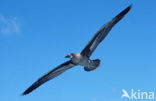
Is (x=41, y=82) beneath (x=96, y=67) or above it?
above

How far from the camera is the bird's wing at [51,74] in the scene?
21.6 m

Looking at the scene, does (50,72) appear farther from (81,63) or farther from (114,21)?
(114,21)

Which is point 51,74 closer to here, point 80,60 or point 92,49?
point 80,60

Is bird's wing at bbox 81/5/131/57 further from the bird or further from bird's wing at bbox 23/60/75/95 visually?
bird's wing at bbox 23/60/75/95

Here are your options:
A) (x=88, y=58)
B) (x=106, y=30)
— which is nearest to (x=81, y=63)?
(x=88, y=58)

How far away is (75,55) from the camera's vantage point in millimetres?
20594

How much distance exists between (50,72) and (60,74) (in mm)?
520

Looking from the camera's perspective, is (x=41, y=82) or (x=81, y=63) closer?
(x=81, y=63)

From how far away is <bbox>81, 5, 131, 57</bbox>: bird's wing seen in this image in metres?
20.6

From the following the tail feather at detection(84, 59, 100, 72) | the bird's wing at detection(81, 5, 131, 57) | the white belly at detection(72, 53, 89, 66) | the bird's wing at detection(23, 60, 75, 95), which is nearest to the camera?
the white belly at detection(72, 53, 89, 66)

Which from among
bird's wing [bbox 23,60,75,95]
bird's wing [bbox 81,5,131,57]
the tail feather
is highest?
bird's wing [bbox 23,60,75,95]

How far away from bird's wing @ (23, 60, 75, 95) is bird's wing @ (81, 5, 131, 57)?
3.49 ft

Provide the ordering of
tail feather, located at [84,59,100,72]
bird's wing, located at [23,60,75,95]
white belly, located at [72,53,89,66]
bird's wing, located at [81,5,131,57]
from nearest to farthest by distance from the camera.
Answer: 1. white belly, located at [72,53,89,66]
2. bird's wing, located at [81,5,131,57]
3. tail feather, located at [84,59,100,72]
4. bird's wing, located at [23,60,75,95]

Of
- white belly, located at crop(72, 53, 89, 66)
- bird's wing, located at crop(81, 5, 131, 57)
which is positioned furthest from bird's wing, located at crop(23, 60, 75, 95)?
bird's wing, located at crop(81, 5, 131, 57)
